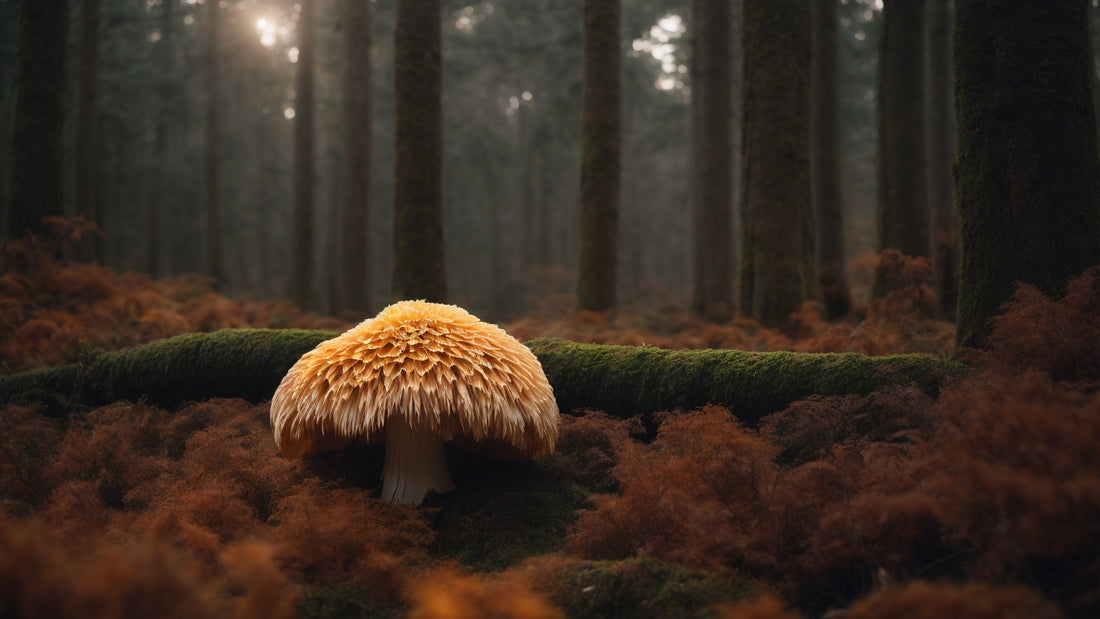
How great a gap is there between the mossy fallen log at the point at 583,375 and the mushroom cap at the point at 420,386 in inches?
Answer: 43.9

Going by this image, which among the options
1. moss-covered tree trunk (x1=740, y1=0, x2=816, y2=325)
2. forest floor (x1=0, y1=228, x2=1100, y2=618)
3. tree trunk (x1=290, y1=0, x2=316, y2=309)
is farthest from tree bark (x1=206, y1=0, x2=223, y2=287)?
moss-covered tree trunk (x1=740, y1=0, x2=816, y2=325)

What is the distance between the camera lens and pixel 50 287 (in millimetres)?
10062

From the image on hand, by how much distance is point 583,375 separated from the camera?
17.9 feet

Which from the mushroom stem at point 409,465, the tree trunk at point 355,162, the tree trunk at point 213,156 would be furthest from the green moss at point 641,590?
the tree trunk at point 213,156

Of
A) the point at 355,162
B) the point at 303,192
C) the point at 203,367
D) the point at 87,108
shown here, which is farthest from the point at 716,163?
the point at 87,108

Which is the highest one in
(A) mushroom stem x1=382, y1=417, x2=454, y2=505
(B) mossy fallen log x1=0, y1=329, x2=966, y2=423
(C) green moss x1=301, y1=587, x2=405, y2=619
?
(B) mossy fallen log x1=0, y1=329, x2=966, y2=423

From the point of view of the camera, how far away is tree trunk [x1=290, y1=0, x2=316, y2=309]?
17047 millimetres

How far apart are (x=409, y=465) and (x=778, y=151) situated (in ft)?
24.2

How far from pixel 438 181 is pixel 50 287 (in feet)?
20.7

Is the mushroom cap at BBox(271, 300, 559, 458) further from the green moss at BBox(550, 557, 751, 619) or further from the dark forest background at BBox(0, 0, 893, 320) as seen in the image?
the dark forest background at BBox(0, 0, 893, 320)

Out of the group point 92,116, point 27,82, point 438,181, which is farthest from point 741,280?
point 92,116

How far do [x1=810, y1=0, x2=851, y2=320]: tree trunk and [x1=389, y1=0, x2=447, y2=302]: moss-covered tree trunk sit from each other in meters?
7.80

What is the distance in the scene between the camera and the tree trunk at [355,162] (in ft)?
49.0

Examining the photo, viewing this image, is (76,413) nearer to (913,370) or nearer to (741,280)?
(913,370)
